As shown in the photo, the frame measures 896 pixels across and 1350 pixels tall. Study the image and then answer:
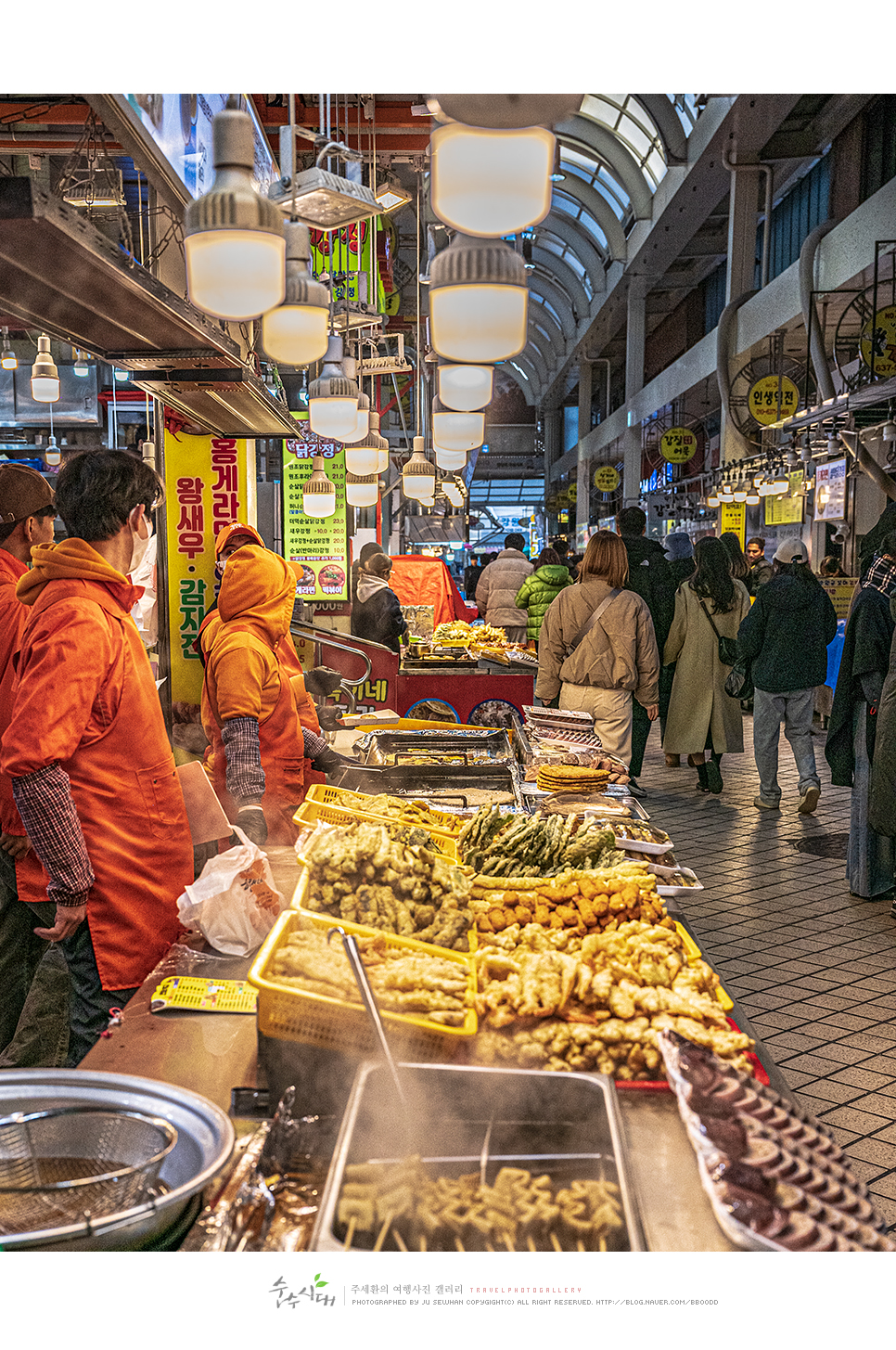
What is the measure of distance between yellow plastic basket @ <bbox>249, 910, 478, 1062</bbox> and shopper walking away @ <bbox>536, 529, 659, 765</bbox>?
448 cm

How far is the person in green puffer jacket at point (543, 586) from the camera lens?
30.9 feet

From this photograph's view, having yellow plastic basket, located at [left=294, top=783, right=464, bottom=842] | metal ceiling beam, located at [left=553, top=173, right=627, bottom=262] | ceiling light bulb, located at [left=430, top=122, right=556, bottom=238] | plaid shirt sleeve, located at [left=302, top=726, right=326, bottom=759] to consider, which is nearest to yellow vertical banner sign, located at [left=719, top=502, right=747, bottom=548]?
metal ceiling beam, located at [left=553, top=173, right=627, bottom=262]

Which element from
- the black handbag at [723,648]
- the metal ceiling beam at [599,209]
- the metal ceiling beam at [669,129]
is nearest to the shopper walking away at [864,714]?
the black handbag at [723,648]

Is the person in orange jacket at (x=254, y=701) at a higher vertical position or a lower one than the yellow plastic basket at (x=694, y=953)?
higher

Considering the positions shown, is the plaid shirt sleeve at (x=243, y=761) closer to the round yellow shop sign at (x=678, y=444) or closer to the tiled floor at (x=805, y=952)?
the tiled floor at (x=805, y=952)

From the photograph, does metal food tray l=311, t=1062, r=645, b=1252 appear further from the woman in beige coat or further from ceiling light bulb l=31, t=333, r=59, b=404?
ceiling light bulb l=31, t=333, r=59, b=404

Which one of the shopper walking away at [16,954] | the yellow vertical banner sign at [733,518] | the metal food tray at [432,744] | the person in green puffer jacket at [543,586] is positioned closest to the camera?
the shopper walking away at [16,954]

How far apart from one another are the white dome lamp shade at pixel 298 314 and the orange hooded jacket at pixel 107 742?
2.52 ft

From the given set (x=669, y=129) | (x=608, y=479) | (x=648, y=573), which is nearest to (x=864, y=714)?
(x=648, y=573)

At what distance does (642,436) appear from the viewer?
24.5 metres

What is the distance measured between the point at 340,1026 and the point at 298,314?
73.6 inches

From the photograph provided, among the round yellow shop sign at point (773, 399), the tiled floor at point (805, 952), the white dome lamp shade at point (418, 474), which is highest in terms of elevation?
the round yellow shop sign at point (773, 399)

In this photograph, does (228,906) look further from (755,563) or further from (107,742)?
(755,563)
